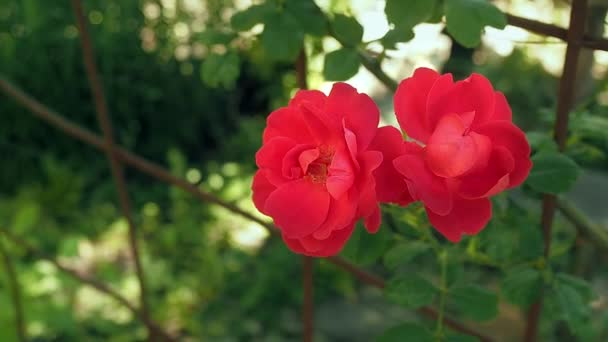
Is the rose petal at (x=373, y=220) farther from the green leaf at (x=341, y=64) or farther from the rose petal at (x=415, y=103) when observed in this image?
the green leaf at (x=341, y=64)

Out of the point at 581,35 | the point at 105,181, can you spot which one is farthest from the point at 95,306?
the point at 581,35

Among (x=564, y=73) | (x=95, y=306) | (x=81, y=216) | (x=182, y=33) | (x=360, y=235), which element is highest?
(x=182, y=33)

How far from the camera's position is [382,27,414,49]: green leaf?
668 millimetres

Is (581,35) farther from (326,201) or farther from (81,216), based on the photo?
(81,216)

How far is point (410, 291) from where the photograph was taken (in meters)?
0.73

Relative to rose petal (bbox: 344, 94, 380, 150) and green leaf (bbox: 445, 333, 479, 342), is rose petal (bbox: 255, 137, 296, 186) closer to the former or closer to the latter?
rose petal (bbox: 344, 94, 380, 150)

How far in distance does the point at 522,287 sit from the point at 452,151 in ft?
1.02

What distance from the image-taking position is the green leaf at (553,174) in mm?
626

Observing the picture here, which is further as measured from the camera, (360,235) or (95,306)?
(95,306)

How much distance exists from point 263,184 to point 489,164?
157 mm

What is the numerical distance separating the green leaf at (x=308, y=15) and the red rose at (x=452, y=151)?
27cm

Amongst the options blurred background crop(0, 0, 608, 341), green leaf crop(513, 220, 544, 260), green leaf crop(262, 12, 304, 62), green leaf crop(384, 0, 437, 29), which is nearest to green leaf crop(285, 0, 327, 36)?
green leaf crop(262, 12, 304, 62)

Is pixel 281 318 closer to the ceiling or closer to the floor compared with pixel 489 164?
closer to the floor

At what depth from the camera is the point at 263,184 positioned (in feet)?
1.77
